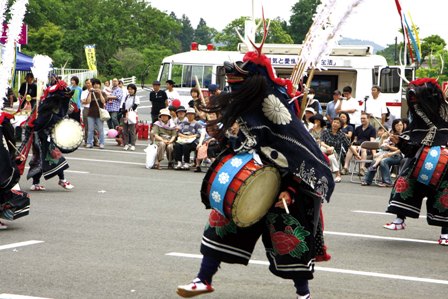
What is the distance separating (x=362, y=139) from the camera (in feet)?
53.5

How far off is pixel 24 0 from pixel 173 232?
2.95 meters

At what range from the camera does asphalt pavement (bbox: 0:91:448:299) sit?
20.9 feet

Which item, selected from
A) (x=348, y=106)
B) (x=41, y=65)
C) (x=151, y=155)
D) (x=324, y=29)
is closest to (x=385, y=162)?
(x=348, y=106)

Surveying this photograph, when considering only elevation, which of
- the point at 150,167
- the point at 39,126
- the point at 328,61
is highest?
the point at 328,61

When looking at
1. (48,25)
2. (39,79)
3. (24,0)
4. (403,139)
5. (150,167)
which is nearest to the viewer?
(24,0)

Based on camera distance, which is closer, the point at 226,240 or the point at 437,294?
the point at 226,240

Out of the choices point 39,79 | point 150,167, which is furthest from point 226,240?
point 150,167

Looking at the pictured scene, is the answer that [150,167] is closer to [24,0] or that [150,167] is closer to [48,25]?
[24,0]

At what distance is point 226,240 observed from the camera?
5785 millimetres

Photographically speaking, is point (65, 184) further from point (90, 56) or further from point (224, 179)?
point (90, 56)

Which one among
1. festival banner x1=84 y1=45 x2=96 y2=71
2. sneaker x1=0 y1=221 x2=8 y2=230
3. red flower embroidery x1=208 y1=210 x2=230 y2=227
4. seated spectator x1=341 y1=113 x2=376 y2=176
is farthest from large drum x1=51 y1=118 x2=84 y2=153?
festival banner x1=84 y1=45 x2=96 y2=71

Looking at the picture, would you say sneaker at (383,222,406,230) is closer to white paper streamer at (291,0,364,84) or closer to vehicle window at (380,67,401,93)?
white paper streamer at (291,0,364,84)

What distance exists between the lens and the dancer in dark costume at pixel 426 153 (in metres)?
8.58

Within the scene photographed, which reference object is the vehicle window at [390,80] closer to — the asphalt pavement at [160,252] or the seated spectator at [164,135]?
the seated spectator at [164,135]
